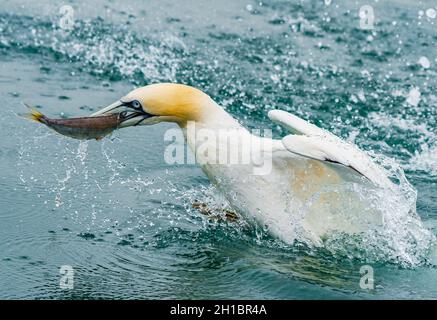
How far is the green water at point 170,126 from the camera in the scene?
7492 mm

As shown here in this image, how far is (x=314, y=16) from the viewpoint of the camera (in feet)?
50.2

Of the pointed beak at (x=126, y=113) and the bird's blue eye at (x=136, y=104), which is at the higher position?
the bird's blue eye at (x=136, y=104)

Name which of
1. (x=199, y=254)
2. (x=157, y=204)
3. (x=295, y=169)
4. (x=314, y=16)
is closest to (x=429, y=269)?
(x=295, y=169)

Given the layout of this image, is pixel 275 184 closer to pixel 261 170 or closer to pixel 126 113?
pixel 261 170

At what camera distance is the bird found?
7.76 m

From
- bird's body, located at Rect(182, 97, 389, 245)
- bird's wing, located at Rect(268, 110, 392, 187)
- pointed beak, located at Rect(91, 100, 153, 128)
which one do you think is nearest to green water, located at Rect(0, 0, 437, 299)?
bird's body, located at Rect(182, 97, 389, 245)

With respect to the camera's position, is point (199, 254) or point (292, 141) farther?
point (199, 254)

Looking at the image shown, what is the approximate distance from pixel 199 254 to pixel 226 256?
0.75 ft

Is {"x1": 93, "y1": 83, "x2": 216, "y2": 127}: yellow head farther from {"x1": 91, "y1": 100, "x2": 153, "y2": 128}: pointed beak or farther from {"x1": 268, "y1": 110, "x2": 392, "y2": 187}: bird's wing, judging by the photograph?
{"x1": 268, "y1": 110, "x2": 392, "y2": 187}: bird's wing

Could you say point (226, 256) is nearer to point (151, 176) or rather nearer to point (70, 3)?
point (151, 176)

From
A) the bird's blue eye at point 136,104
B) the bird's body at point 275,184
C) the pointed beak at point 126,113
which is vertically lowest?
the bird's body at point 275,184

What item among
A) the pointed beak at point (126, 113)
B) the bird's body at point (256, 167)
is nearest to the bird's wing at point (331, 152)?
the bird's body at point (256, 167)

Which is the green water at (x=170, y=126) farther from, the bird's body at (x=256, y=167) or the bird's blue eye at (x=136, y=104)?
the bird's blue eye at (x=136, y=104)
